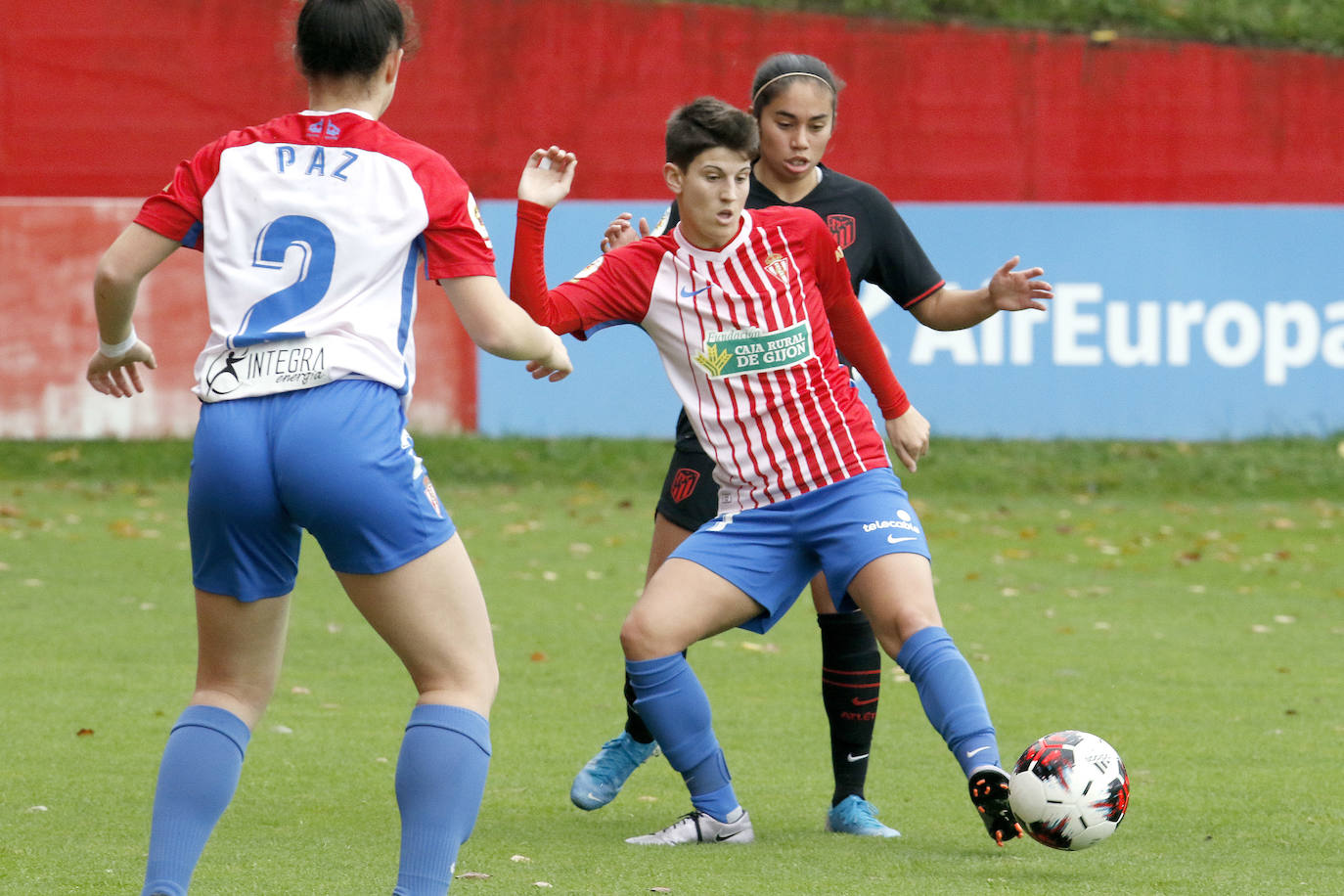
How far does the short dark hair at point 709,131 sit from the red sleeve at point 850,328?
0.36m

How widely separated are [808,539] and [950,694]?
58cm

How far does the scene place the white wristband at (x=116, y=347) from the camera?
12.4ft

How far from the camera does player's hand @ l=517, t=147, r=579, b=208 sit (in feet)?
14.0

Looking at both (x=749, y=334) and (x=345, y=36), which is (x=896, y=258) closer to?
(x=749, y=334)

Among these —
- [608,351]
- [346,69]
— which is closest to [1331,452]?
[608,351]

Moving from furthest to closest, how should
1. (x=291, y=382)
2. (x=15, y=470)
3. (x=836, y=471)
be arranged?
(x=15, y=470)
(x=836, y=471)
(x=291, y=382)

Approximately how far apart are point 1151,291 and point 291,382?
13.4 m

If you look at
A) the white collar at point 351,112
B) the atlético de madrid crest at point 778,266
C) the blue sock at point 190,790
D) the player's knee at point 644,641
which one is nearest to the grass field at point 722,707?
the player's knee at point 644,641

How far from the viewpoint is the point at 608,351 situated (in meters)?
16.0

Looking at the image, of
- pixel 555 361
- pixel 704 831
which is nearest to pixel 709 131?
pixel 555 361

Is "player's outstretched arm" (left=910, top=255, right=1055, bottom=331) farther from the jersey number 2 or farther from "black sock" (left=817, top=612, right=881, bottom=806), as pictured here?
the jersey number 2

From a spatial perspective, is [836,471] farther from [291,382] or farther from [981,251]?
[981,251]

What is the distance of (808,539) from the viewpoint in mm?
4625

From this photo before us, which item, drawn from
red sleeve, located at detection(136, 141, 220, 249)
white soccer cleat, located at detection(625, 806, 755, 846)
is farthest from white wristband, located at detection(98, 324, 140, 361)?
white soccer cleat, located at detection(625, 806, 755, 846)
